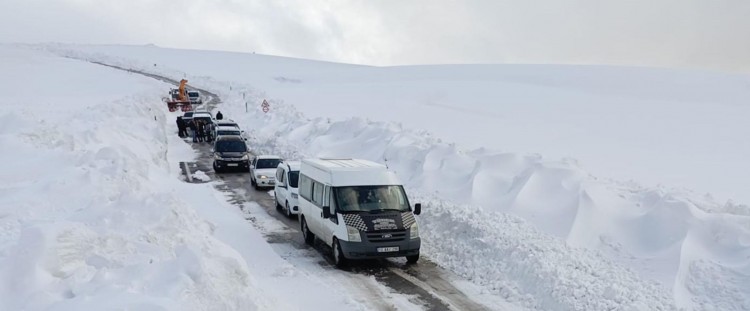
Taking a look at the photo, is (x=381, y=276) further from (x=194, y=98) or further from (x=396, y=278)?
(x=194, y=98)

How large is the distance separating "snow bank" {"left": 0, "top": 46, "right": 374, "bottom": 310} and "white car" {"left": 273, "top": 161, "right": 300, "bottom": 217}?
4.76 feet

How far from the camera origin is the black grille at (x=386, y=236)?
43.4ft

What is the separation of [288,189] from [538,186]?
767 cm

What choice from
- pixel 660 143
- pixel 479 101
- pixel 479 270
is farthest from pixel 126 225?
pixel 479 101

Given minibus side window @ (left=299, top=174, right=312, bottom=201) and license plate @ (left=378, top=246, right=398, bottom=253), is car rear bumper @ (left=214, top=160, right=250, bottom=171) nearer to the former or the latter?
minibus side window @ (left=299, top=174, right=312, bottom=201)

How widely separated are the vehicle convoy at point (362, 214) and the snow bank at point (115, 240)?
4.14 feet

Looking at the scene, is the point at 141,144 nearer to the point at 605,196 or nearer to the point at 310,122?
the point at 310,122

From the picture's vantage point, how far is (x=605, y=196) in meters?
16.3

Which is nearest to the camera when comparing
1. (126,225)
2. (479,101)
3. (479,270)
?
(126,225)

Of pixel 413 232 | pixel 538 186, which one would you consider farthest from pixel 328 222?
pixel 538 186

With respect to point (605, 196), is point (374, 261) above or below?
below

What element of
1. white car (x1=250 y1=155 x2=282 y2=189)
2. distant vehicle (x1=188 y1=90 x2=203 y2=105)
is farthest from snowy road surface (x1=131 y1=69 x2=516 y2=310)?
distant vehicle (x1=188 y1=90 x2=203 y2=105)

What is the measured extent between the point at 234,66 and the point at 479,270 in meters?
98.4

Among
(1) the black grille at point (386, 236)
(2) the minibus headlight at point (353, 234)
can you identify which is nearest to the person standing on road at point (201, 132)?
(2) the minibus headlight at point (353, 234)
